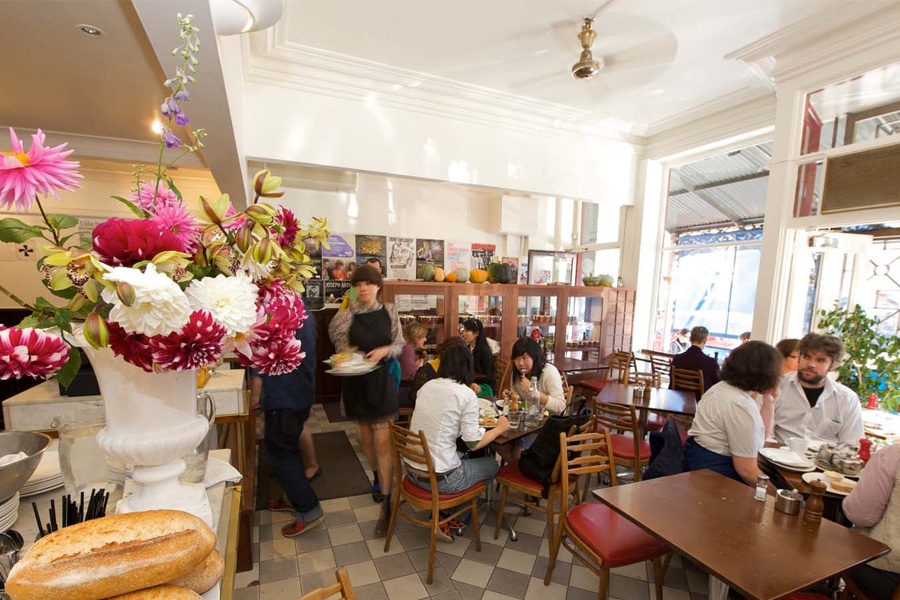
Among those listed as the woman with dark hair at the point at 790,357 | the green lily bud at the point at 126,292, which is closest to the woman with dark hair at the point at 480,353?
the woman with dark hair at the point at 790,357

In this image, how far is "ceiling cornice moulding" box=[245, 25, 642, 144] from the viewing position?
3.34 metres

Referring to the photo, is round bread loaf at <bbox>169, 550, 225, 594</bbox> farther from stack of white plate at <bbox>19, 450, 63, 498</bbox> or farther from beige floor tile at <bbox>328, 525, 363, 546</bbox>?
beige floor tile at <bbox>328, 525, 363, 546</bbox>

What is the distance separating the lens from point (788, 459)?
2334 mm

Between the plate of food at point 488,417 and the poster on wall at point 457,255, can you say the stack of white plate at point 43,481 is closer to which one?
the plate of food at point 488,417

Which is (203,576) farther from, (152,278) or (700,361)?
(700,361)

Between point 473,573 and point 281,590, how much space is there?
109cm

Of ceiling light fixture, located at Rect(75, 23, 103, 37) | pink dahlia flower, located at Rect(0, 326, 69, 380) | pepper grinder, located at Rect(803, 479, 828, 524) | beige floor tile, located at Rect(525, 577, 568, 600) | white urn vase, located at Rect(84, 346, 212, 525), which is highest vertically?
ceiling light fixture, located at Rect(75, 23, 103, 37)

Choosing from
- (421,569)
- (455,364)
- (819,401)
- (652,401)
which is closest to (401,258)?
(455,364)

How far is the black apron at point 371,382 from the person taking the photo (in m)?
3.02

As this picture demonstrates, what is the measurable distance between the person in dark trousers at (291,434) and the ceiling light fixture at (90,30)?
1708mm

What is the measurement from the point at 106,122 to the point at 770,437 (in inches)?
204

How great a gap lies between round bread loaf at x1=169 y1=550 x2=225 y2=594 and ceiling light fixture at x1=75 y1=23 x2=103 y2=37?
2.07 meters

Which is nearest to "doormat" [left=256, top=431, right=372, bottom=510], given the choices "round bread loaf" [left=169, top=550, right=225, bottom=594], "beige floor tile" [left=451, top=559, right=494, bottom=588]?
"beige floor tile" [left=451, top=559, right=494, bottom=588]

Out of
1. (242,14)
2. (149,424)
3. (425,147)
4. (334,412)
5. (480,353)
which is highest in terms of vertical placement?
(425,147)
